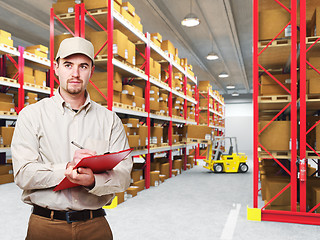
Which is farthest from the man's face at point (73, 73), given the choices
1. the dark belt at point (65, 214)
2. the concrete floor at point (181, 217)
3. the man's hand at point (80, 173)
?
the concrete floor at point (181, 217)

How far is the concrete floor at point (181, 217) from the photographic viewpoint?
4254mm

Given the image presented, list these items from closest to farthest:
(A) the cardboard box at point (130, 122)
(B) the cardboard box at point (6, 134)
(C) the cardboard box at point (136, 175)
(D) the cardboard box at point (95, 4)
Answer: (D) the cardboard box at point (95, 4) → (A) the cardboard box at point (130, 122) → (C) the cardboard box at point (136, 175) → (B) the cardboard box at point (6, 134)

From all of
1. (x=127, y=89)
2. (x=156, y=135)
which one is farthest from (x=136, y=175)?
(x=127, y=89)

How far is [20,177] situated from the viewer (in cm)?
151

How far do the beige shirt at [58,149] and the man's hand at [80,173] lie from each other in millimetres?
53

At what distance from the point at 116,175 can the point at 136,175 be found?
584cm

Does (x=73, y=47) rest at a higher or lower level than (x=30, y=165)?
higher

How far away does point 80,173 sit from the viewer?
1.43 meters

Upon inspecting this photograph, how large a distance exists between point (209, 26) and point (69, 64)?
36.0 ft

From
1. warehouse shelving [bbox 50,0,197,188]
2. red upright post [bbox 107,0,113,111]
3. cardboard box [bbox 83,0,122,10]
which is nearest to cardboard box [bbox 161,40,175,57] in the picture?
warehouse shelving [bbox 50,0,197,188]

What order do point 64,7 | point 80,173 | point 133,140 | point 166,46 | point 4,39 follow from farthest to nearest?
point 166,46 → point 4,39 → point 133,140 → point 64,7 → point 80,173

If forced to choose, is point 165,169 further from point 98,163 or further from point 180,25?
point 98,163

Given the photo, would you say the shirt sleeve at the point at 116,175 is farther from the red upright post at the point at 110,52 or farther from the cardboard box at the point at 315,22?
the cardboard box at the point at 315,22

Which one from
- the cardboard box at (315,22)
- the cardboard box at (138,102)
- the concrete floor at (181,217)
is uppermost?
the cardboard box at (315,22)
